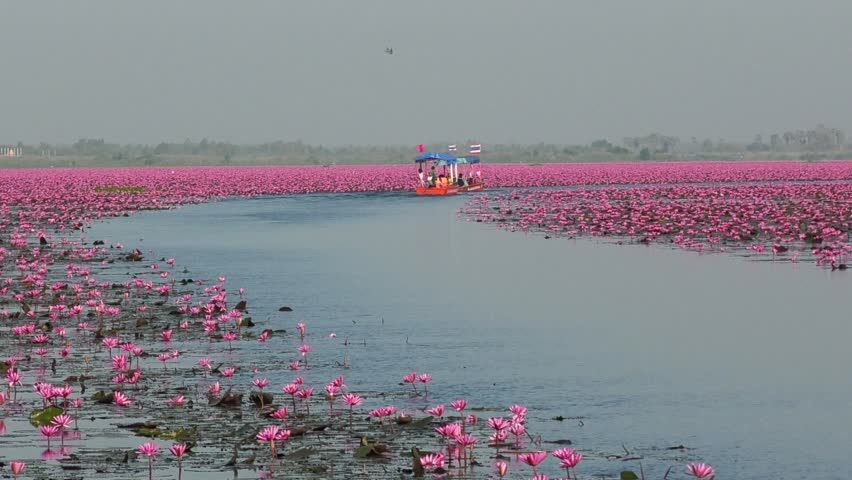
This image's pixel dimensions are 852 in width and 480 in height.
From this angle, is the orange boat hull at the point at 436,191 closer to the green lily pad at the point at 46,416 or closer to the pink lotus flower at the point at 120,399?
the pink lotus flower at the point at 120,399

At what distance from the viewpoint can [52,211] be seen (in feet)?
154

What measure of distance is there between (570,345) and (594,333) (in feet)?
3.63

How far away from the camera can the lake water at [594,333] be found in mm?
10180

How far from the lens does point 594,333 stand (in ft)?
53.1

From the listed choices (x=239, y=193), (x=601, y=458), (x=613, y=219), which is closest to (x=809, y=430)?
(x=601, y=458)

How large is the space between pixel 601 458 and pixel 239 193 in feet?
198

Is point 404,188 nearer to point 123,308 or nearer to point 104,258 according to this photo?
point 104,258

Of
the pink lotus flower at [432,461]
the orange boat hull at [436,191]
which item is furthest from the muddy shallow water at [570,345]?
the orange boat hull at [436,191]

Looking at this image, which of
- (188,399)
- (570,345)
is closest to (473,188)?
(570,345)

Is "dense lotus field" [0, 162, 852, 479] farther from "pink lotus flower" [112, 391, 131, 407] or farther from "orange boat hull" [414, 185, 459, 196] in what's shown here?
"orange boat hull" [414, 185, 459, 196]

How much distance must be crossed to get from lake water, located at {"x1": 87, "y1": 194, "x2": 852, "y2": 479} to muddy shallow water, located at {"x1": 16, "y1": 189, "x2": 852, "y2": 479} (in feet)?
0.11

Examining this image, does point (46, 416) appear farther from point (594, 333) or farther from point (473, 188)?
point (473, 188)

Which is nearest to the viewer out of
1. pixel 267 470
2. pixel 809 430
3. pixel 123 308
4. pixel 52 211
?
pixel 267 470

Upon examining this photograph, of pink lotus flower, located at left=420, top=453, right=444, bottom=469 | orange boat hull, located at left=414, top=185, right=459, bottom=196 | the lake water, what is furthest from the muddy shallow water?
orange boat hull, located at left=414, top=185, right=459, bottom=196
